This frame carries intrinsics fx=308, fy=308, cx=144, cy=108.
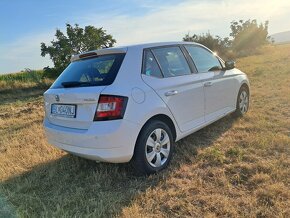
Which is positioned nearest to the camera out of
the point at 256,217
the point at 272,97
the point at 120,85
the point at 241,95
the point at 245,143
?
the point at 256,217

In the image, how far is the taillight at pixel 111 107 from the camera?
3.55m

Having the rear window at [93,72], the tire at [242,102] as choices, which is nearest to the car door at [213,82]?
the tire at [242,102]

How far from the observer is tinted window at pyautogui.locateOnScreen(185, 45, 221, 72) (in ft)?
16.4

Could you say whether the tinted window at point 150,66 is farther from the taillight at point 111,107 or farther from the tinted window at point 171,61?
the taillight at point 111,107

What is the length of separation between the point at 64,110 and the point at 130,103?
96 cm

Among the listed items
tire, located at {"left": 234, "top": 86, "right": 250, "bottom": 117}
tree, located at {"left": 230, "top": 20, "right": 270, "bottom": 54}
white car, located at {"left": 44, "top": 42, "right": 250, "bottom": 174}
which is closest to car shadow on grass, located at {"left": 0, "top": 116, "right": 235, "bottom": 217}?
white car, located at {"left": 44, "top": 42, "right": 250, "bottom": 174}

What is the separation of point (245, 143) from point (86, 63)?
2.77 metres

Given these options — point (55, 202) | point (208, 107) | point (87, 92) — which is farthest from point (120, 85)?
point (208, 107)

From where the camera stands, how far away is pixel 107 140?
11.6ft

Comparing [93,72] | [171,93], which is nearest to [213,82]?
[171,93]

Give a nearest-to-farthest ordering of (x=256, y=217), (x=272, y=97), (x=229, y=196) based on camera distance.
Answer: (x=256, y=217)
(x=229, y=196)
(x=272, y=97)

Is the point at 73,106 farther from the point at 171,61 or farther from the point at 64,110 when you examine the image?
the point at 171,61

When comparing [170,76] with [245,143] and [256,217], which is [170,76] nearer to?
[245,143]

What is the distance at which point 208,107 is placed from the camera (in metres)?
5.07
